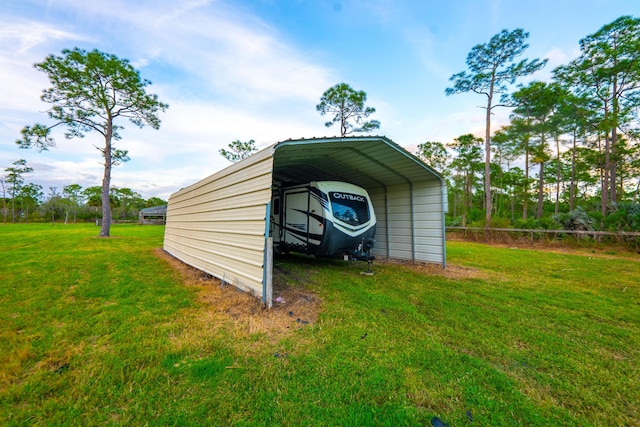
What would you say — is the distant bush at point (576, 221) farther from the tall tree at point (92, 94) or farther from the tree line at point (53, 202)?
the tree line at point (53, 202)

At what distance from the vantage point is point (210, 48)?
8.88 m

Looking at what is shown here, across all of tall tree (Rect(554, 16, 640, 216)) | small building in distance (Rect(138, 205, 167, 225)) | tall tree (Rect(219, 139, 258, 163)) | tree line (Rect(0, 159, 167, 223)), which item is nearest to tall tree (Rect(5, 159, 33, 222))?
tree line (Rect(0, 159, 167, 223))

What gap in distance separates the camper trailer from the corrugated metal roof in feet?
2.54

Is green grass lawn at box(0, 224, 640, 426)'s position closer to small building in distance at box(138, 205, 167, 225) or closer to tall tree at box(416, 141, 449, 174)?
tall tree at box(416, 141, 449, 174)

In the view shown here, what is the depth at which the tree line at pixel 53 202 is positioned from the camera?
135ft

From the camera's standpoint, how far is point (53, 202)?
46.5 metres

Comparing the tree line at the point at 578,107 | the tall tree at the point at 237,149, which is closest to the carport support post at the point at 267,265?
the tree line at the point at 578,107

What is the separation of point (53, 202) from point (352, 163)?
63.4 metres

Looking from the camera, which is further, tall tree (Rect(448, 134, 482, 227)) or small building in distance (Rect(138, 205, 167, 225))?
small building in distance (Rect(138, 205, 167, 225))

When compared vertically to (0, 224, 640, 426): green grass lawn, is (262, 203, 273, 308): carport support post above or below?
above

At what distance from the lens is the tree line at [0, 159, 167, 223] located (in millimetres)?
41125

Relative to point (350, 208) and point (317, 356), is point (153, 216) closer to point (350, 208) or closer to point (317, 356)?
point (350, 208)

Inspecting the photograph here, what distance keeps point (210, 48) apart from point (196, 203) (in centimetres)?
561

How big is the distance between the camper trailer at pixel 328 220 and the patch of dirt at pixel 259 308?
170 cm
